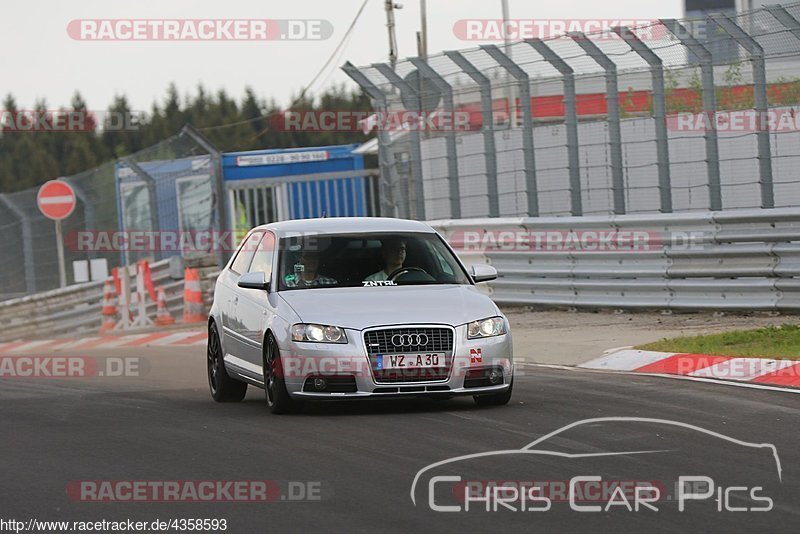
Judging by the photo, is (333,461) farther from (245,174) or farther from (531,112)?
(245,174)

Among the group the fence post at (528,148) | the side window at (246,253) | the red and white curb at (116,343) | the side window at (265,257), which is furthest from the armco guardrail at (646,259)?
the side window at (265,257)

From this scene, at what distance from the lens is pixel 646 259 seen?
18703mm

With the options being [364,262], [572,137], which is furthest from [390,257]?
[572,137]

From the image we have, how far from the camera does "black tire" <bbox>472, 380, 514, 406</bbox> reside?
11070 millimetres

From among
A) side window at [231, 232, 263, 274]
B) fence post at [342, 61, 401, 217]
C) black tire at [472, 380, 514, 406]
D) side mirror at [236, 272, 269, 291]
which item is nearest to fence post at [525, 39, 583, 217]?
fence post at [342, 61, 401, 217]

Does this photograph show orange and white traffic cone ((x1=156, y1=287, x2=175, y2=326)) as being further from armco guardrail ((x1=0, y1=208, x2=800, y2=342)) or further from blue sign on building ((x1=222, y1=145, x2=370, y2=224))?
blue sign on building ((x1=222, y1=145, x2=370, y2=224))

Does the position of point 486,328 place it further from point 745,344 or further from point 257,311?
point 745,344

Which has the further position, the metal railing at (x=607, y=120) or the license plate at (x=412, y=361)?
the metal railing at (x=607, y=120)

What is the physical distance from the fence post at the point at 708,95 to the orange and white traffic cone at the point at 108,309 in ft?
37.8

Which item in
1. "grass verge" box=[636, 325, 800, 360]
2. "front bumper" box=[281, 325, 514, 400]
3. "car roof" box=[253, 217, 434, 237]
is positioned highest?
"car roof" box=[253, 217, 434, 237]

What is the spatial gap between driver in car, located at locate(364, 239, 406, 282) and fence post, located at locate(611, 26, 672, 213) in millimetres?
7171

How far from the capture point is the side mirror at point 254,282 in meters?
11.5

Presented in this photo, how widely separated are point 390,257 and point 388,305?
3.27 feet

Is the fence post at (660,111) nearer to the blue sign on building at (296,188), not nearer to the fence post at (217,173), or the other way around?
the fence post at (217,173)
